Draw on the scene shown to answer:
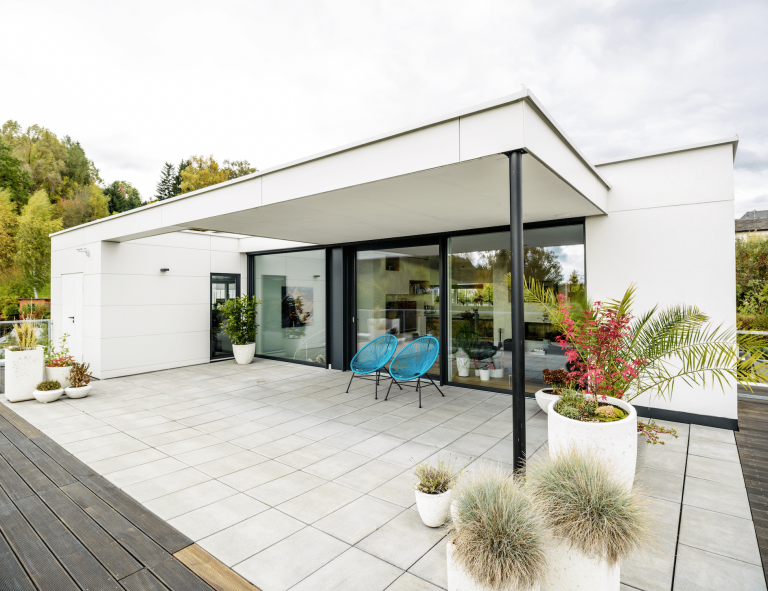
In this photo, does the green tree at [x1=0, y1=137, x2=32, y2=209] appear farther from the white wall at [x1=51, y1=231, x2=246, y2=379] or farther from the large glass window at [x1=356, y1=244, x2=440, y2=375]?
the large glass window at [x1=356, y1=244, x2=440, y2=375]

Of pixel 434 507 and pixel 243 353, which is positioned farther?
pixel 243 353

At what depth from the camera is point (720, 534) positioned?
7.07ft

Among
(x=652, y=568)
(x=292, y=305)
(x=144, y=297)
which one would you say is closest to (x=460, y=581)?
(x=652, y=568)

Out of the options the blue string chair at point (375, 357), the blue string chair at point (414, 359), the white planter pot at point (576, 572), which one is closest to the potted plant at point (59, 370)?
the blue string chair at point (375, 357)

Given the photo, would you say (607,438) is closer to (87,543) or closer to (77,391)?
(87,543)

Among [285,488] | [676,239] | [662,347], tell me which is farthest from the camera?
[676,239]

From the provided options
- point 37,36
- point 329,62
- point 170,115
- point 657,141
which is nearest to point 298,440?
point 37,36

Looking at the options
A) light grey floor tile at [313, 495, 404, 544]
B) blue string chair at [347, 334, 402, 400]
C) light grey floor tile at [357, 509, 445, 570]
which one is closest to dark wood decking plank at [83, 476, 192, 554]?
light grey floor tile at [313, 495, 404, 544]

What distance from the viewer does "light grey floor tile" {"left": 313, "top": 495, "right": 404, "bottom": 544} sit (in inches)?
86.7

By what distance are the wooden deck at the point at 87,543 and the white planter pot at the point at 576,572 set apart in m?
1.32

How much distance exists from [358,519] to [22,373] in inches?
214

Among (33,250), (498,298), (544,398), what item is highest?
(33,250)

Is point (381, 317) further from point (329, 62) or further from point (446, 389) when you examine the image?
point (329, 62)

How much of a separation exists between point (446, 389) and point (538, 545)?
433 centimetres
